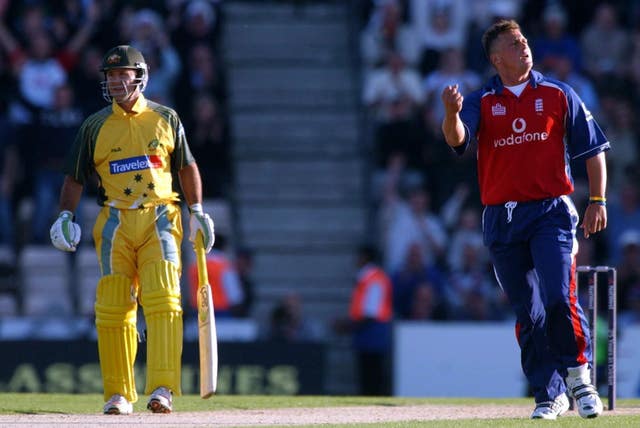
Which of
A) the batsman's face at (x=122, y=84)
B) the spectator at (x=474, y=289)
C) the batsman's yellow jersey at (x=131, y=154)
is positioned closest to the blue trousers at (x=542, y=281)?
the batsman's yellow jersey at (x=131, y=154)

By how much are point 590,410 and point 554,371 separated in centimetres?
32

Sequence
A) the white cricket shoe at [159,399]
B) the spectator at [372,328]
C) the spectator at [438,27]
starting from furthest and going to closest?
the spectator at [438,27]
the spectator at [372,328]
the white cricket shoe at [159,399]

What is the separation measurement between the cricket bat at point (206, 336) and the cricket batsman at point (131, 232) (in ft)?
0.39

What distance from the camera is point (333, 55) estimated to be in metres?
19.8

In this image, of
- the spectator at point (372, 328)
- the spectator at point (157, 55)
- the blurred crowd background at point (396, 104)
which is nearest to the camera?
the spectator at point (372, 328)

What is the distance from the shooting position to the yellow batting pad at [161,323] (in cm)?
934

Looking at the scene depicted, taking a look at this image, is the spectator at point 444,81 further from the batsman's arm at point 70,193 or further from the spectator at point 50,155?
the batsman's arm at point 70,193

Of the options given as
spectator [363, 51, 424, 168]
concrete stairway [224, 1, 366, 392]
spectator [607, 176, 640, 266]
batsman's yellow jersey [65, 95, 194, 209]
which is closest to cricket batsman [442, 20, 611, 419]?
batsman's yellow jersey [65, 95, 194, 209]

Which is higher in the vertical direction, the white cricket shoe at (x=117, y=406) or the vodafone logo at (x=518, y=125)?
the vodafone logo at (x=518, y=125)

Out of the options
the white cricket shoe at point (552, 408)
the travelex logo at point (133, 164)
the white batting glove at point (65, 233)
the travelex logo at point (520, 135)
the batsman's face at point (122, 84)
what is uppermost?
the batsman's face at point (122, 84)

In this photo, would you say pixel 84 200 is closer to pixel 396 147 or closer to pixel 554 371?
pixel 396 147

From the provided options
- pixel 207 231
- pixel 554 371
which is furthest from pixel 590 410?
pixel 207 231

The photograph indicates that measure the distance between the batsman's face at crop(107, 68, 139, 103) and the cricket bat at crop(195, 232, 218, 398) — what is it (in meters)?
0.92

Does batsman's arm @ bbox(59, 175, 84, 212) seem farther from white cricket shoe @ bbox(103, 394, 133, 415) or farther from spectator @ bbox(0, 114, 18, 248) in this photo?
spectator @ bbox(0, 114, 18, 248)
